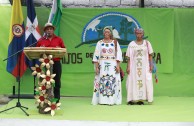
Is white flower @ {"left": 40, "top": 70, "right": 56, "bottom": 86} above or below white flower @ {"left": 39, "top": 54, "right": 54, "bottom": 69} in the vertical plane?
below

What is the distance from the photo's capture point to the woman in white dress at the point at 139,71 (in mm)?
6531

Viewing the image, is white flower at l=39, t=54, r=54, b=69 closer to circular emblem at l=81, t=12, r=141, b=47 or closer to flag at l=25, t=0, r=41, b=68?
flag at l=25, t=0, r=41, b=68

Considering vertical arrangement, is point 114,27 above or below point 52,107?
above

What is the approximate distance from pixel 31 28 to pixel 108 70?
5.94 feet

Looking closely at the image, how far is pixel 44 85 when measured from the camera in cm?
530

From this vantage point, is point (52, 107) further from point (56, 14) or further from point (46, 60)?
point (56, 14)

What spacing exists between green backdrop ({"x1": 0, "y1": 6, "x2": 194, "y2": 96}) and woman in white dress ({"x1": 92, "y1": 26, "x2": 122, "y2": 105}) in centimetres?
92

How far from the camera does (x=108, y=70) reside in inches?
253

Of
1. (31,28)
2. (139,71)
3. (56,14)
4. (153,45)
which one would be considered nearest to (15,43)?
(31,28)

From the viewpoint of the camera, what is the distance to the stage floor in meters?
5.00

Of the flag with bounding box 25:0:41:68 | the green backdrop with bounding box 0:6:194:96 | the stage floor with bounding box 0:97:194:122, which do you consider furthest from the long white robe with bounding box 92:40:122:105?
the flag with bounding box 25:0:41:68

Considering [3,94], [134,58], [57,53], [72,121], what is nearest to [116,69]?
[134,58]

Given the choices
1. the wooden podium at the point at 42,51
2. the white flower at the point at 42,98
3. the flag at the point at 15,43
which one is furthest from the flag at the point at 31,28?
the white flower at the point at 42,98

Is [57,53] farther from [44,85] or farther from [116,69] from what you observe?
[116,69]
